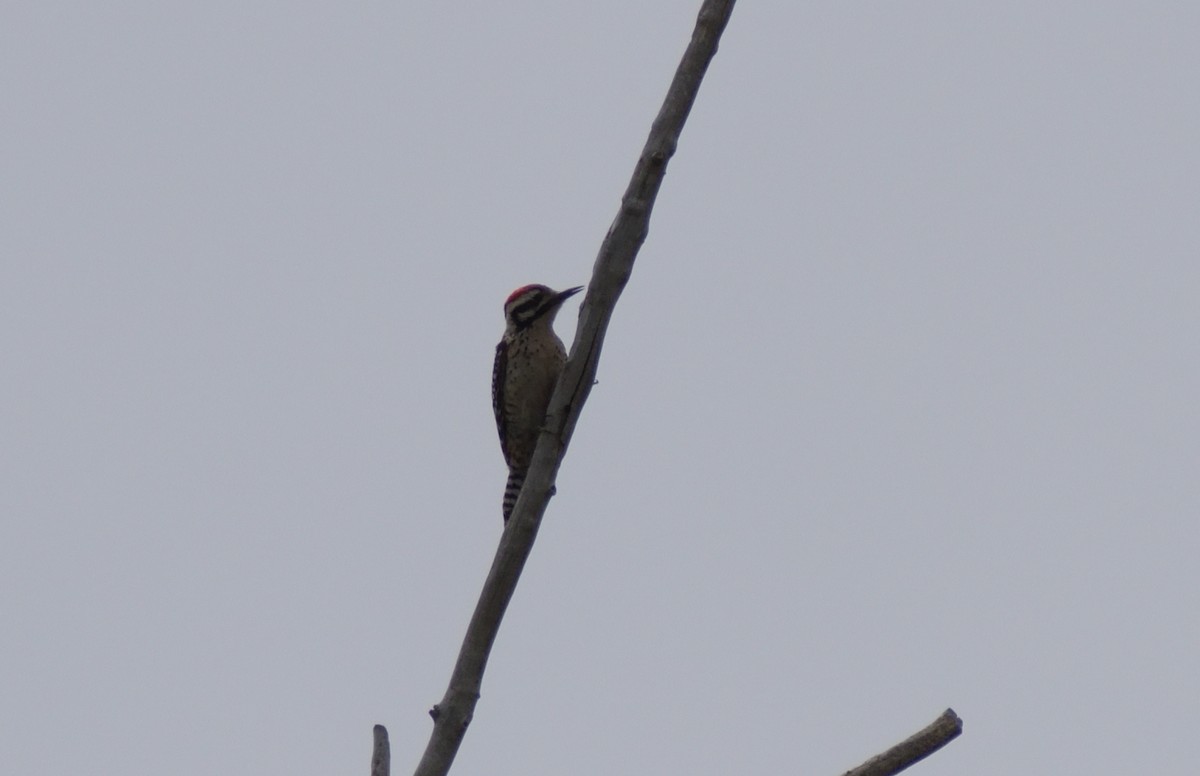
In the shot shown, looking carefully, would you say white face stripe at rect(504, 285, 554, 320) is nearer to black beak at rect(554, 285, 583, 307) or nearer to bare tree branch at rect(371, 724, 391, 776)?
black beak at rect(554, 285, 583, 307)

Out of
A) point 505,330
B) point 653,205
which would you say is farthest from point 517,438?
point 653,205

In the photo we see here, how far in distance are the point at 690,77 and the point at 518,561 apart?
1852mm

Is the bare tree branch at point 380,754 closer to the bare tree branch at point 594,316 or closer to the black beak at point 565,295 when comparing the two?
the bare tree branch at point 594,316

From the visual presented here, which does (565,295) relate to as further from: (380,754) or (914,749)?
(914,749)

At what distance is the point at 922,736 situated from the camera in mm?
4500

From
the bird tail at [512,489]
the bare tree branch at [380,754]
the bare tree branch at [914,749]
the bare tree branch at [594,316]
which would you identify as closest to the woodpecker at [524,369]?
the bird tail at [512,489]

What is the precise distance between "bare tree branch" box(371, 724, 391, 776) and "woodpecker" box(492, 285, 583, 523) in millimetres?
3446

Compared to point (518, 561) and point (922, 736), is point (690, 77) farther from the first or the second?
point (922, 736)

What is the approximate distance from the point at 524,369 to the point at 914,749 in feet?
15.2

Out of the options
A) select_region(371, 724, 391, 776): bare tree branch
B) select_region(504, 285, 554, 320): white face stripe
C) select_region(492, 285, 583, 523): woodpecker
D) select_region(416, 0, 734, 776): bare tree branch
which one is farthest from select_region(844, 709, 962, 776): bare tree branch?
select_region(504, 285, 554, 320): white face stripe

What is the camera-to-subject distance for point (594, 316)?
17.9 ft

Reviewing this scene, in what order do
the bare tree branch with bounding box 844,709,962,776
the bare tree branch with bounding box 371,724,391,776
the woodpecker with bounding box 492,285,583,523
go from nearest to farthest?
the bare tree branch with bounding box 844,709,962,776 → the bare tree branch with bounding box 371,724,391,776 → the woodpecker with bounding box 492,285,583,523

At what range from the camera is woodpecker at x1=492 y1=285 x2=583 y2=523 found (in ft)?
28.6

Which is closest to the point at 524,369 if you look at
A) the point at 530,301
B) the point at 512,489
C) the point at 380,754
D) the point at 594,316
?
the point at 530,301
